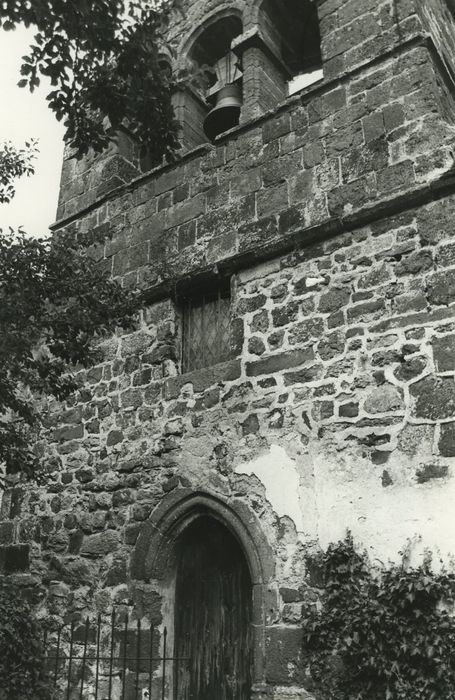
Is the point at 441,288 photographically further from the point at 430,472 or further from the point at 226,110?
the point at 226,110

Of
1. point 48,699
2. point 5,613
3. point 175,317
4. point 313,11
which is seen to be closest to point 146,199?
point 175,317

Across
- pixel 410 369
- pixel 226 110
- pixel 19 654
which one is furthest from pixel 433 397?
pixel 226 110

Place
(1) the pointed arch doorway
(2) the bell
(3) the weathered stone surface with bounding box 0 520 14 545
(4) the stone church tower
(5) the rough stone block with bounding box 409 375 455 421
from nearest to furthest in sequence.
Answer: (5) the rough stone block with bounding box 409 375 455 421 → (4) the stone church tower → (1) the pointed arch doorway → (3) the weathered stone surface with bounding box 0 520 14 545 → (2) the bell

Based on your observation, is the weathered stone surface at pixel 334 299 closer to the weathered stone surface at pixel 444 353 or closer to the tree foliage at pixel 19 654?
the weathered stone surface at pixel 444 353

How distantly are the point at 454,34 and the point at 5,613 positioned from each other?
7001 millimetres

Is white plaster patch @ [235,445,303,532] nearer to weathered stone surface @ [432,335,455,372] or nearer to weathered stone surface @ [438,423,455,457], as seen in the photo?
weathered stone surface @ [438,423,455,457]

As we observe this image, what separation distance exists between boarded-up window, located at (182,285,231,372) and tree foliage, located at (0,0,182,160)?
1626 mm

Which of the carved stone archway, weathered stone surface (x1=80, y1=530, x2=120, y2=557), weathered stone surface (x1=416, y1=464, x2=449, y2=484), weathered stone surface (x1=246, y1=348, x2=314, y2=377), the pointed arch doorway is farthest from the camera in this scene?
weathered stone surface (x1=80, y1=530, x2=120, y2=557)

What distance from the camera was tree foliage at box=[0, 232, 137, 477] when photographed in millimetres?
4469

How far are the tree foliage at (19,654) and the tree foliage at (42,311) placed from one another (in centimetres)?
131

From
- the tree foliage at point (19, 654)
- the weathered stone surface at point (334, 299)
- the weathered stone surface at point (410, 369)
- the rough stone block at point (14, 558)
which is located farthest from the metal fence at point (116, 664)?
the weathered stone surface at point (334, 299)

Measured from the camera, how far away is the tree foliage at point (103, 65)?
398 centimetres

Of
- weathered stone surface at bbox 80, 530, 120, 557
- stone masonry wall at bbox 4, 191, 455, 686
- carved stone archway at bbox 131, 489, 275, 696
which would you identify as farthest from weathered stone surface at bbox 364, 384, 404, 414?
weathered stone surface at bbox 80, 530, 120, 557

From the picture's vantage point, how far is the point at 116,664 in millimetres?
5277
